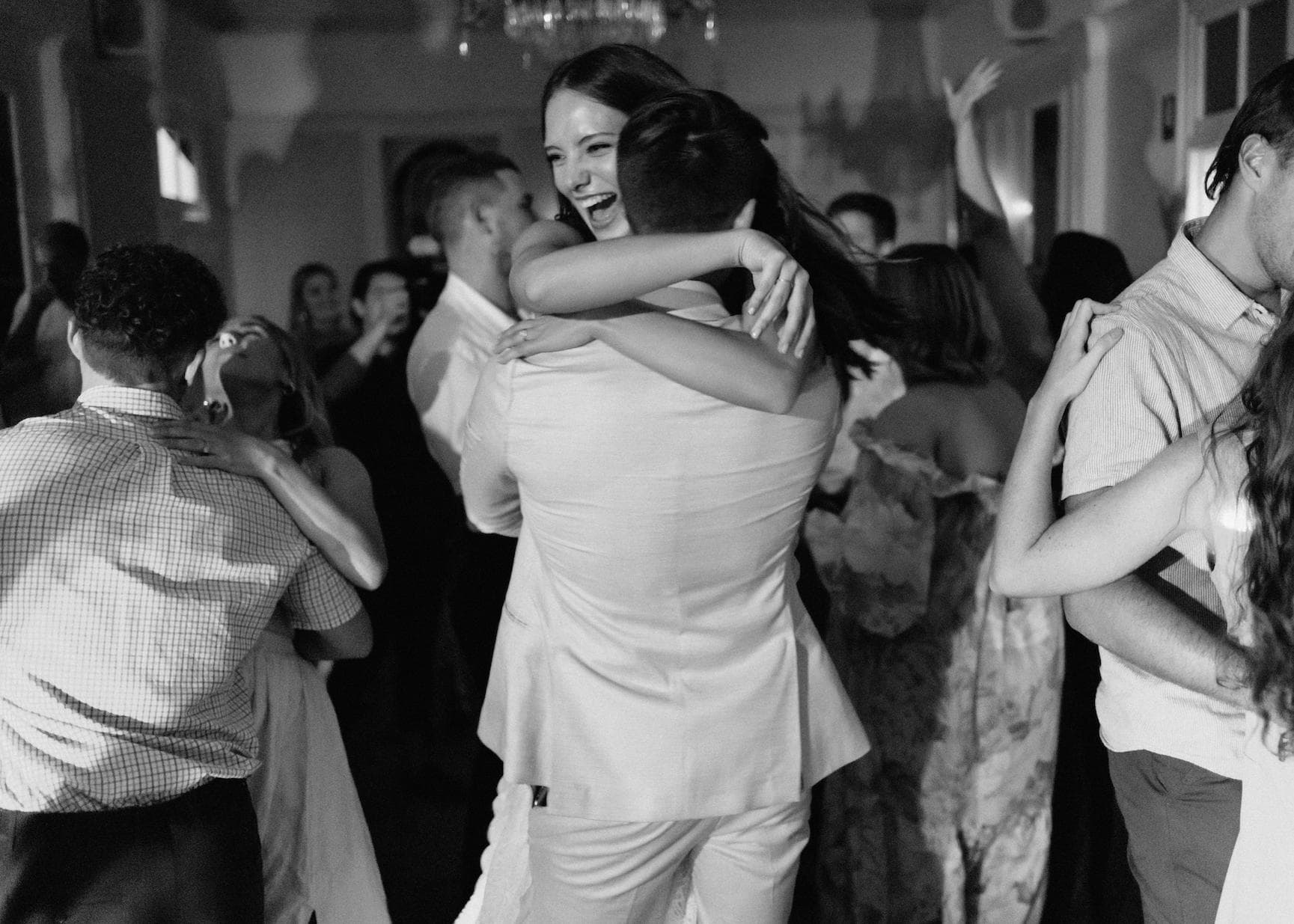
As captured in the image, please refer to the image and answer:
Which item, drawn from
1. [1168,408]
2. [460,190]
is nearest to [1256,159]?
[1168,408]

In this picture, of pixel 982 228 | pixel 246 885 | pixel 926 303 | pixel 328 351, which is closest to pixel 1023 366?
pixel 982 228

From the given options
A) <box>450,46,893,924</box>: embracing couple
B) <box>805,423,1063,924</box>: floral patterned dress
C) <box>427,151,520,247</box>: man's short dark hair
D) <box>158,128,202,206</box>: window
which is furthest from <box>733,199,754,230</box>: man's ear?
<box>158,128,202,206</box>: window

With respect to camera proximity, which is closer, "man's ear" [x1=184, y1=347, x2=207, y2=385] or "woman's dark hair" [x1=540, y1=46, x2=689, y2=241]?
"man's ear" [x1=184, y1=347, x2=207, y2=385]

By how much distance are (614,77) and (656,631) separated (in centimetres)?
83

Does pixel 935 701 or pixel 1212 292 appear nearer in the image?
pixel 1212 292

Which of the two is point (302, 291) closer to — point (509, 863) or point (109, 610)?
point (509, 863)

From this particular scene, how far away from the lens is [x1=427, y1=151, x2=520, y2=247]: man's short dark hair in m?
3.07

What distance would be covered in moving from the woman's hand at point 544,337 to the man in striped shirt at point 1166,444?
58 cm

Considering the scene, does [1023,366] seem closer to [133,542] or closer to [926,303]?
[926,303]

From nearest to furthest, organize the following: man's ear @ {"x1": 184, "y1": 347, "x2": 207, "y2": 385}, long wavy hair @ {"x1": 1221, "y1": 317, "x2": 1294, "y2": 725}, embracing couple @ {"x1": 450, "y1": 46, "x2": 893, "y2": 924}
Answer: long wavy hair @ {"x1": 1221, "y1": 317, "x2": 1294, "y2": 725} < embracing couple @ {"x1": 450, "y1": 46, "x2": 893, "y2": 924} < man's ear @ {"x1": 184, "y1": 347, "x2": 207, "y2": 385}

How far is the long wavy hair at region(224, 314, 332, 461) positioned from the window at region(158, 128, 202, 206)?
6574 millimetres

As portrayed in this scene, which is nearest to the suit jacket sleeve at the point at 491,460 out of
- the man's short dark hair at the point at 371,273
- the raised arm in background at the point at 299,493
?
the raised arm in background at the point at 299,493

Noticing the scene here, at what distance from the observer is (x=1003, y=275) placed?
2949 mm

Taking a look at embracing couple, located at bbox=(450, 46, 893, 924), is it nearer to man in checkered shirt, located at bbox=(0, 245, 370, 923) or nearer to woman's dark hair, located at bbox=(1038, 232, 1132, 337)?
man in checkered shirt, located at bbox=(0, 245, 370, 923)
